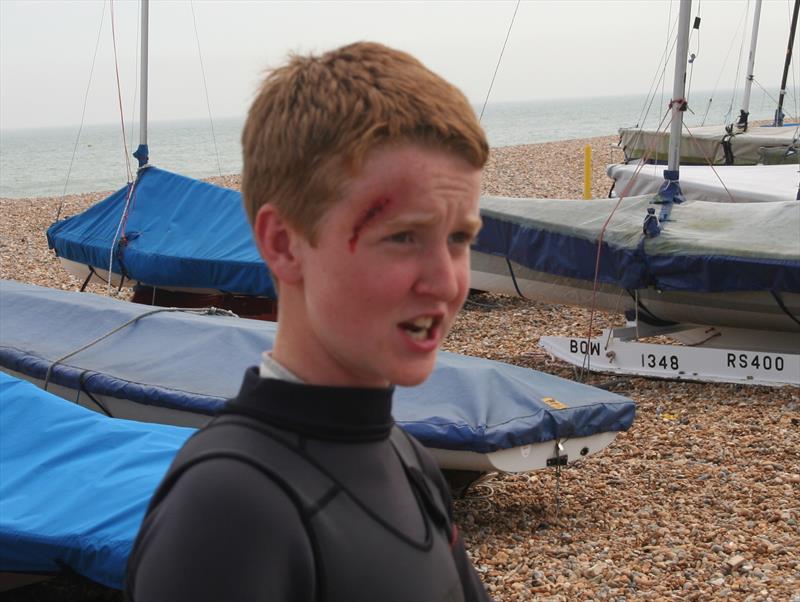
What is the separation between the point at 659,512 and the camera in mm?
6184

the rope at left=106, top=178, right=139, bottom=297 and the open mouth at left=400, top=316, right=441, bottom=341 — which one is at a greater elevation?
the open mouth at left=400, top=316, right=441, bottom=341

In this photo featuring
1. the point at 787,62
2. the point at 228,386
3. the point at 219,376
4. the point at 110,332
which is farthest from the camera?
the point at 787,62

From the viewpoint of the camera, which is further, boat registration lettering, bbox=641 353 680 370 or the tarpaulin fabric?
boat registration lettering, bbox=641 353 680 370

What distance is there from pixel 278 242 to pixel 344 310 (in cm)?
14

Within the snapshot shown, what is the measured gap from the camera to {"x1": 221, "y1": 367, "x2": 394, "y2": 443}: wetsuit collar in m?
1.35

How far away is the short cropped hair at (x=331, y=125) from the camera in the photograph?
1.30m

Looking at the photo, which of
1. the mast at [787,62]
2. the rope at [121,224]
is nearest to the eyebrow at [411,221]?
the rope at [121,224]

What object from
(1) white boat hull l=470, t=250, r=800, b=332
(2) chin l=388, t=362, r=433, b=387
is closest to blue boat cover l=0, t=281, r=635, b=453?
(1) white boat hull l=470, t=250, r=800, b=332

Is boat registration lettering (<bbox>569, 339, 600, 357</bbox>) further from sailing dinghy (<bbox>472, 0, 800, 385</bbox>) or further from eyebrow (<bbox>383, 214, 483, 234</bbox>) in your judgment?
eyebrow (<bbox>383, 214, 483, 234</bbox>)

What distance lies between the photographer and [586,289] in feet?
31.9

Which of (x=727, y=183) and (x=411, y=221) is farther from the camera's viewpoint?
(x=727, y=183)

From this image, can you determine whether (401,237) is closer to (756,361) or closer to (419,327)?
(419,327)

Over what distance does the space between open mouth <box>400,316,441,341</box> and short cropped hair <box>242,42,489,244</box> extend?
0.17 meters

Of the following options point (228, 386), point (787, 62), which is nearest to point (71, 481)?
point (228, 386)
